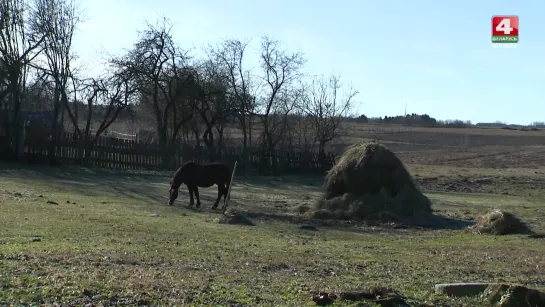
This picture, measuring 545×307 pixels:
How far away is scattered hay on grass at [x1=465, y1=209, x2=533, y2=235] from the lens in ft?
68.6

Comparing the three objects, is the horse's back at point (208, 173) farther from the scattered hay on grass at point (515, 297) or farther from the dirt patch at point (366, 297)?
the scattered hay on grass at point (515, 297)

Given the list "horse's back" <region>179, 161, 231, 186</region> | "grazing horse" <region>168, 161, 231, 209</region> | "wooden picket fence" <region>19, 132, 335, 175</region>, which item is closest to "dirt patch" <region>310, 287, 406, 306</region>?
"grazing horse" <region>168, 161, 231, 209</region>

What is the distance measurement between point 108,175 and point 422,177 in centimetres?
2060

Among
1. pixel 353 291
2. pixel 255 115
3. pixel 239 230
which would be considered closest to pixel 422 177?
pixel 255 115

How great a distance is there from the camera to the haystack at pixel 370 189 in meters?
24.6

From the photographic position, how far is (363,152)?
26031 millimetres

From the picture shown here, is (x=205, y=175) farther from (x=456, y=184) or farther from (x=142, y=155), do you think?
(x=456, y=184)

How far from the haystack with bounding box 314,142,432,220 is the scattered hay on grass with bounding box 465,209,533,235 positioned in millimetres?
3478

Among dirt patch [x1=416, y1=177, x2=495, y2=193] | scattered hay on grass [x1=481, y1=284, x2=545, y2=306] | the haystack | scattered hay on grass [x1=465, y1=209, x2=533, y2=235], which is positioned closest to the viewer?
scattered hay on grass [x1=481, y1=284, x2=545, y2=306]

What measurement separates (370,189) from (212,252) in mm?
12325

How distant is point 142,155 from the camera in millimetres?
43000

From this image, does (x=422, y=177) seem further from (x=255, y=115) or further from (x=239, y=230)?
(x=239, y=230)

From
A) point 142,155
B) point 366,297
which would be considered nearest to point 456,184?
point 142,155

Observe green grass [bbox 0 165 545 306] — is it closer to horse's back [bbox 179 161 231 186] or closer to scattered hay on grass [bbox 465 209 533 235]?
scattered hay on grass [bbox 465 209 533 235]
